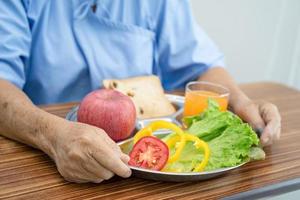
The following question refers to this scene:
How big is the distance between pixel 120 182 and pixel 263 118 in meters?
0.40

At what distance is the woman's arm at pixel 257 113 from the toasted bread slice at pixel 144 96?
165mm

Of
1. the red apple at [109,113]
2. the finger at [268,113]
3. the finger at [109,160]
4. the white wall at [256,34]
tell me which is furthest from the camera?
the white wall at [256,34]

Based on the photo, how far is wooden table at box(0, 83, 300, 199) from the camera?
2.31ft

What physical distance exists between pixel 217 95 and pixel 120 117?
0.96 ft

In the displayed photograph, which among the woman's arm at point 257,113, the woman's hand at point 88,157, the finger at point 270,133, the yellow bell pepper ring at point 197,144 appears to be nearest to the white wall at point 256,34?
the woman's arm at point 257,113

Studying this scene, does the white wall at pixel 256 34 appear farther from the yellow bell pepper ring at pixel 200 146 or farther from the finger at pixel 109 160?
the finger at pixel 109 160

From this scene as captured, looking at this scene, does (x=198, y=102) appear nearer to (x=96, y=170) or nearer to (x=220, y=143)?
(x=220, y=143)

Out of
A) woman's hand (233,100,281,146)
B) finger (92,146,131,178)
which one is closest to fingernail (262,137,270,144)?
woman's hand (233,100,281,146)

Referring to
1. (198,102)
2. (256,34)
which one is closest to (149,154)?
(198,102)

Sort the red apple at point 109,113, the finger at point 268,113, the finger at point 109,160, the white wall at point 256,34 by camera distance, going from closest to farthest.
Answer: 1. the finger at point 109,160
2. the red apple at point 109,113
3. the finger at point 268,113
4. the white wall at point 256,34

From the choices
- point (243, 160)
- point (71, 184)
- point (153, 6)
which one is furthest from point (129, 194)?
point (153, 6)

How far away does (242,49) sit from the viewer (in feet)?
7.03

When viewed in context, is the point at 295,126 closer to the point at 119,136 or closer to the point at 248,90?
the point at 248,90

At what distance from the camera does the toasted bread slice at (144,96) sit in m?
1.02
